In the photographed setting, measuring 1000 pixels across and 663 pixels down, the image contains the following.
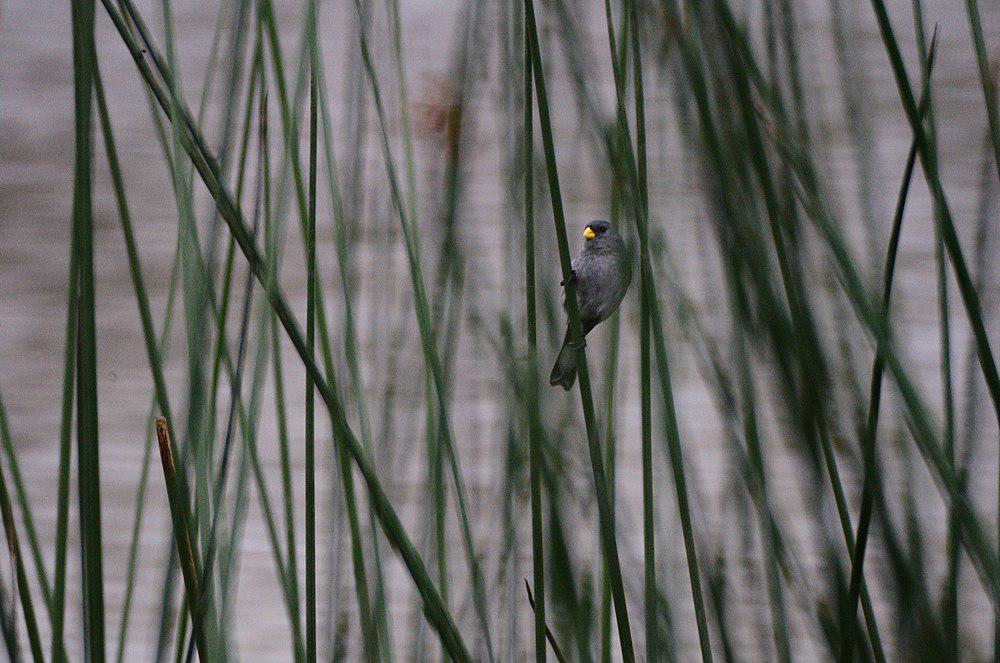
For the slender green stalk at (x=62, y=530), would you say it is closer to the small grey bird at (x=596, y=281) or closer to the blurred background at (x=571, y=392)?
the blurred background at (x=571, y=392)

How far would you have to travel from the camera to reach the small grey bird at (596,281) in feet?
1.15

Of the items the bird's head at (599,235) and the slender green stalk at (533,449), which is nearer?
the slender green stalk at (533,449)

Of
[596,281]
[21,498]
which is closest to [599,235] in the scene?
[596,281]

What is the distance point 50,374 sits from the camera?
115 centimetres

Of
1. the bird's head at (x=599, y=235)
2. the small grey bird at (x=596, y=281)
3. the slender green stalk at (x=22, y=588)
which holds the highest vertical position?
the bird's head at (x=599, y=235)

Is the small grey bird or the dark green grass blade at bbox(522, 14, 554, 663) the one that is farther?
the small grey bird

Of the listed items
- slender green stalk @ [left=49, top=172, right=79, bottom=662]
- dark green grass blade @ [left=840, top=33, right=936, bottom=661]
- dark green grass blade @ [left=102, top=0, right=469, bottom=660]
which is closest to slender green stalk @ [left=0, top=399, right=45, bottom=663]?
slender green stalk @ [left=49, top=172, right=79, bottom=662]

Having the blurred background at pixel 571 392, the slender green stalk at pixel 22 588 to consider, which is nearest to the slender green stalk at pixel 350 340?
the blurred background at pixel 571 392

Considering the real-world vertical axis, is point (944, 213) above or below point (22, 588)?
above

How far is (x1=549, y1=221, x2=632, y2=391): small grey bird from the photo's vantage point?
351 millimetres

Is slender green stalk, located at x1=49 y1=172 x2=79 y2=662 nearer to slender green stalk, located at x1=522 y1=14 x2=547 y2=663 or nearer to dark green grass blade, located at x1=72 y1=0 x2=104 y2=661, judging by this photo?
dark green grass blade, located at x1=72 y1=0 x2=104 y2=661

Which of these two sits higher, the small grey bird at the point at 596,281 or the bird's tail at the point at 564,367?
the small grey bird at the point at 596,281

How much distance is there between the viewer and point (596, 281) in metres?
0.37

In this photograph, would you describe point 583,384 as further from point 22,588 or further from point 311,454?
point 22,588
